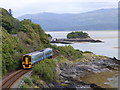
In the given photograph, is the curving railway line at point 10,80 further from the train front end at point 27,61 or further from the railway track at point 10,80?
the train front end at point 27,61

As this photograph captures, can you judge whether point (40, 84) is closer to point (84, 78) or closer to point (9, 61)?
point (9, 61)

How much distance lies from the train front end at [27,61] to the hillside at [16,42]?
187 centimetres

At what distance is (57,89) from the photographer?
1193 inches

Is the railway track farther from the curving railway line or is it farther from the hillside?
the hillside

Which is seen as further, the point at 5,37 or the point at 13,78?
the point at 5,37

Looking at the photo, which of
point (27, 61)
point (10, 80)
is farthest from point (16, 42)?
point (10, 80)

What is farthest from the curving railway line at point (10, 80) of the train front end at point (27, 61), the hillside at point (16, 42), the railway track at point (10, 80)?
the hillside at point (16, 42)

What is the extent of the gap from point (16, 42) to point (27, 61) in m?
10.5

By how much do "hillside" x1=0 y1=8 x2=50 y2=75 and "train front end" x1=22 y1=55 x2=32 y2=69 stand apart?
1.87 m

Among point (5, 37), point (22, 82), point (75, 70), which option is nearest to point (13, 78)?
point (22, 82)

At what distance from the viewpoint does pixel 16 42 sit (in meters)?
45.5

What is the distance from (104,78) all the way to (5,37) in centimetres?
2193

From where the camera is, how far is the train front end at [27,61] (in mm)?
36000

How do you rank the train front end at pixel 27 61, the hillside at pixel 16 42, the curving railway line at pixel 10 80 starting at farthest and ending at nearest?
1. the hillside at pixel 16 42
2. the train front end at pixel 27 61
3. the curving railway line at pixel 10 80
